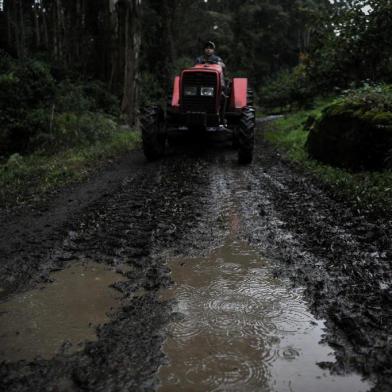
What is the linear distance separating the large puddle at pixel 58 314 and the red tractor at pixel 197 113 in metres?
5.83

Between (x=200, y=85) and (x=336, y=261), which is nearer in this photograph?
(x=336, y=261)

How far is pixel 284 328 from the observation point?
2955 millimetres

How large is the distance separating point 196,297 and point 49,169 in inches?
247

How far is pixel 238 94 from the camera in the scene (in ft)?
33.8

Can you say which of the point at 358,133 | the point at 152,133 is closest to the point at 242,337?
the point at 358,133

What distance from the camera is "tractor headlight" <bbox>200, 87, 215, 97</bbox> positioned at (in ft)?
31.2

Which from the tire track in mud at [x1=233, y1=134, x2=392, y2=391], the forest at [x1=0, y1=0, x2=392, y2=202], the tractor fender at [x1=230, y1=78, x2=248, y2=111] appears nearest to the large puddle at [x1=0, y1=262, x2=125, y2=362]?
the tire track in mud at [x1=233, y1=134, x2=392, y2=391]

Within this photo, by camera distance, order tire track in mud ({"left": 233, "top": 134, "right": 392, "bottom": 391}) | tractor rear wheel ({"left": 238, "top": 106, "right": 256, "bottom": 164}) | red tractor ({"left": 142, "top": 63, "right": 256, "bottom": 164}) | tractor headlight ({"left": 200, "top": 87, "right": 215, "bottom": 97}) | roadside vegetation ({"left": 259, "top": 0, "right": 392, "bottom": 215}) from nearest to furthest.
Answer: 1. tire track in mud ({"left": 233, "top": 134, "right": 392, "bottom": 391})
2. roadside vegetation ({"left": 259, "top": 0, "right": 392, "bottom": 215})
3. tractor rear wheel ({"left": 238, "top": 106, "right": 256, "bottom": 164})
4. red tractor ({"left": 142, "top": 63, "right": 256, "bottom": 164})
5. tractor headlight ({"left": 200, "top": 87, "right": 215, "bottom": 97})

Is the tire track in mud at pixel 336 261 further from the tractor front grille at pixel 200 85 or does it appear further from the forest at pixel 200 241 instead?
the tractor front grille at pixel 200 85

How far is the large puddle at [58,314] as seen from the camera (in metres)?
2.76

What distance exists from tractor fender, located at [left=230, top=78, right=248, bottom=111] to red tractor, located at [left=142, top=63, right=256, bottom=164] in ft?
0.76

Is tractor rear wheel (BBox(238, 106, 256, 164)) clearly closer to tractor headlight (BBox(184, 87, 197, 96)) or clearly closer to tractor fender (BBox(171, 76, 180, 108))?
tractor headlight (BBox(184, 87, 197, 96))

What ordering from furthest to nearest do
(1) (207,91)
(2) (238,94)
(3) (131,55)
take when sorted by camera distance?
(3) (131,55) < (2) (238,94) < (1) (207,91)

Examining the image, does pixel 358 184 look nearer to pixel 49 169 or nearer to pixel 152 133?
pixel 152 133
